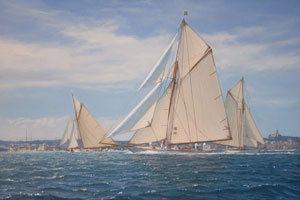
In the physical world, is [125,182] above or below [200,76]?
below

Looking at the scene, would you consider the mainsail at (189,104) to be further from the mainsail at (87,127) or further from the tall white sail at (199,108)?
the mainsail at (87,127)

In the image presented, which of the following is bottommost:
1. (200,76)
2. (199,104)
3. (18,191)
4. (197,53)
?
(18,191)

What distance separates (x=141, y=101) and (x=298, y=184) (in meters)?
29.8

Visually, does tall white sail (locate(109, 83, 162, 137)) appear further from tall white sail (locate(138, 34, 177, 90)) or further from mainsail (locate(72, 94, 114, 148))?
mainsail (locate(72, 94, 114, 148))

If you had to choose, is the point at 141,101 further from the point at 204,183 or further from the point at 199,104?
the point at 204,183

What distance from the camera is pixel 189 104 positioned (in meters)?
51.4

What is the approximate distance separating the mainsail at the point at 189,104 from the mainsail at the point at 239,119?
71.1 feet

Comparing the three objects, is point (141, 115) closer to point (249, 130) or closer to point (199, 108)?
point (199, 108)

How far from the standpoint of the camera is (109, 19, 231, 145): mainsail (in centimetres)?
5062

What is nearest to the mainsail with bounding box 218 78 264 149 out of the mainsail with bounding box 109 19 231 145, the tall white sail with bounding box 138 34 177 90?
the mainsail with bounding box 109 19 231 145

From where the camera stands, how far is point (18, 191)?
65.3 feet

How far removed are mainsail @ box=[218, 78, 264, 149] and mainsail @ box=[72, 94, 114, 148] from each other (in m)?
29.5

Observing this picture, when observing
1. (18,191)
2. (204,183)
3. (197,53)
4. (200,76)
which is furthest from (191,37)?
(18,191)

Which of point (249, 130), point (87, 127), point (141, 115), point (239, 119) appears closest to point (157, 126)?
point (141, 115)
